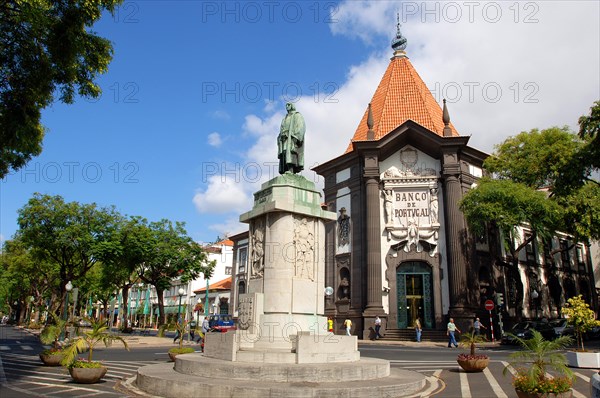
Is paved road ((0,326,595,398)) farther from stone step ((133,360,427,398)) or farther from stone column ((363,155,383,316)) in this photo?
stone column ((363,155,383,316))

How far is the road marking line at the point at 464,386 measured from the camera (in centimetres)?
988

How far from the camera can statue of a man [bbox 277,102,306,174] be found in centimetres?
1279

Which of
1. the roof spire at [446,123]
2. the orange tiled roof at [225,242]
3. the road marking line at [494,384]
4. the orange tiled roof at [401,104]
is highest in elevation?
the orange tiled roof at [401,104]

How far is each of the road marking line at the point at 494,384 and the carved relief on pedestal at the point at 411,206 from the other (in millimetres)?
18321

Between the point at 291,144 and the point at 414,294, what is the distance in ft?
71.6

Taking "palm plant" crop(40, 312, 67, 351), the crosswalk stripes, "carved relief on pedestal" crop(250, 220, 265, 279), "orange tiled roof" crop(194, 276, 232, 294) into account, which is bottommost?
the crosswalk stripes

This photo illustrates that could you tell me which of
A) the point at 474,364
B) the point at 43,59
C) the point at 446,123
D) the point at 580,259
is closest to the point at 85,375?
the point at 43,59

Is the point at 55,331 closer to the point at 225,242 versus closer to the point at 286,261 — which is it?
the point at 286,261

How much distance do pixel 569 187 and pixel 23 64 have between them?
77.3 feet

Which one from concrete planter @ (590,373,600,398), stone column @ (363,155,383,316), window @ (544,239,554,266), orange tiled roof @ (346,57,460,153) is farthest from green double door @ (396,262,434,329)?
concrete planter @ (590,373,600,398)

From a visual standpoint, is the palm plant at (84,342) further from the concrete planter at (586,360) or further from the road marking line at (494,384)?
the concrete planter at (586,360)

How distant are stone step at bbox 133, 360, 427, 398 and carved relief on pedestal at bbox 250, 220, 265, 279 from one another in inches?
115

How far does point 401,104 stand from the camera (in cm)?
3775

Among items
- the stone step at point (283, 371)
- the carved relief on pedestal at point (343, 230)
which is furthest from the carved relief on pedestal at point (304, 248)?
the carved relief on pedestal at point (343, 230)
